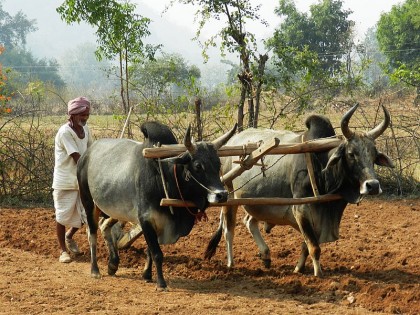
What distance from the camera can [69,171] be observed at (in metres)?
7.20

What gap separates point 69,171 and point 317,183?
2.68 metres

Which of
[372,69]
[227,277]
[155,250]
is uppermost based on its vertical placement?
[372,69]

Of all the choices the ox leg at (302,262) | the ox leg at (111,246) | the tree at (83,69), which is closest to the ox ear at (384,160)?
the ox leg at (302,262)

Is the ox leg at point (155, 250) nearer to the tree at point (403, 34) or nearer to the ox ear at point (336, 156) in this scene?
the ox ear at point (336, 156)

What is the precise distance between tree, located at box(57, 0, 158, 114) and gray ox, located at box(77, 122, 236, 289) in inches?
205

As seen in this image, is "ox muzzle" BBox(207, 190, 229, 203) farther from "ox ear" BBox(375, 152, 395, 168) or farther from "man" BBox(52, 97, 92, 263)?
"man" BBox(52, 97, 92, 263)

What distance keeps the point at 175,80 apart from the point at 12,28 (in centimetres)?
7699

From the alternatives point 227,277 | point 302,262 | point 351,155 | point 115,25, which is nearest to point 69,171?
point 227,277

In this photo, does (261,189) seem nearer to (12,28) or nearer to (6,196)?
(6,196)

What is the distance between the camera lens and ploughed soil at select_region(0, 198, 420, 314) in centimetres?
518

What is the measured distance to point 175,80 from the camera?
1173 cm

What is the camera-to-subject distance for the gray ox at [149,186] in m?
5.52

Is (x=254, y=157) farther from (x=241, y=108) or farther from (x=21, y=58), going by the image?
(x=21, y=58)

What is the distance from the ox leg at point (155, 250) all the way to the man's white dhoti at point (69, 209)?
1.57m
